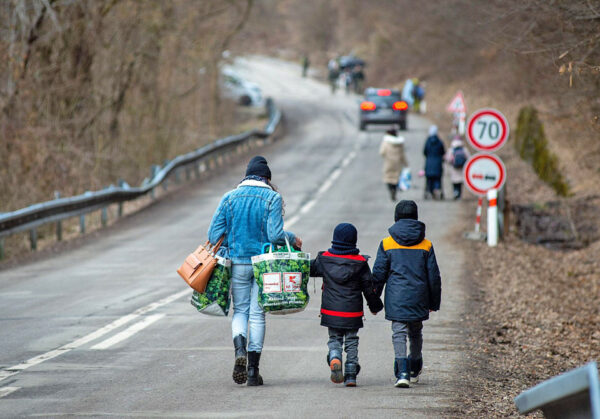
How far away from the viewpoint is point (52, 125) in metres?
23.0

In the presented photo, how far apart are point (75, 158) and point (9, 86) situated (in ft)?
9.45

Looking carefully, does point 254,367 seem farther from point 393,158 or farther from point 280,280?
point 393,158

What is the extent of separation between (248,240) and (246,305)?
1.66 ft

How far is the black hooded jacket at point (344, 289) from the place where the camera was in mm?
7121

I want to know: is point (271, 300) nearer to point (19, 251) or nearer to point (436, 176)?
point (19, 251)

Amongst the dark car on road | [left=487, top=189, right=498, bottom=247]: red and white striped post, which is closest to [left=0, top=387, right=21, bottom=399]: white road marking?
[left=487, top=189, right=498, bottom=247]: red and white striped post

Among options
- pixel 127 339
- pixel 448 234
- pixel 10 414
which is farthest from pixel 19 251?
pixel 10 414

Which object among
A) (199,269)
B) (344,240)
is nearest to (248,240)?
(199,269)

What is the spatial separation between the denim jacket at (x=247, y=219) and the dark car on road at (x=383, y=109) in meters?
33.1

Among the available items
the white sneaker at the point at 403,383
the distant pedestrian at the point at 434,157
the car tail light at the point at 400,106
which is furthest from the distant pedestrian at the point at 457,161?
the car tail light at the point at 400,106

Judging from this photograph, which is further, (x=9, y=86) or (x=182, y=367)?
(x=9, y=86)

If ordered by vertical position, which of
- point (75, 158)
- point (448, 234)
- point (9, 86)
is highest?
point (9, 86)

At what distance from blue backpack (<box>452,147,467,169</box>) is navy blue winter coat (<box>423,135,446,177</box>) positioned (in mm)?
330

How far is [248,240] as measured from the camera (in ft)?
24.0
